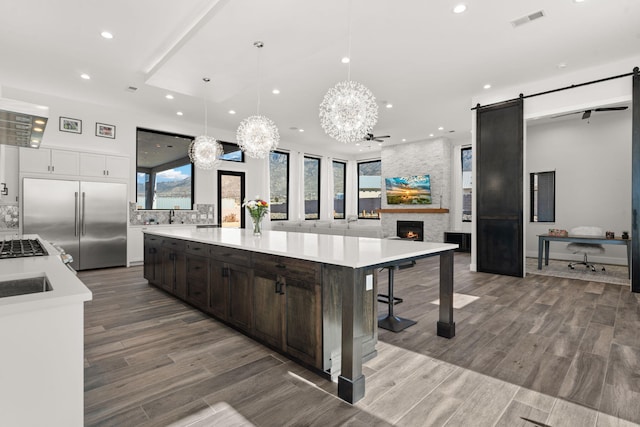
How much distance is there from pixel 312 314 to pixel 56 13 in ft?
14.0

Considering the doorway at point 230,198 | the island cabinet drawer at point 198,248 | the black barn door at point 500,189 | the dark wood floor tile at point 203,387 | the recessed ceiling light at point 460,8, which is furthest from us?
the doorway at point 230,198

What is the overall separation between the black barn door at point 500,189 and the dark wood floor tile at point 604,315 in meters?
1.81

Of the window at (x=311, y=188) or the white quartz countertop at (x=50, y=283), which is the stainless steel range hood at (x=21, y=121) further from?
the window at (x=311, y=188)

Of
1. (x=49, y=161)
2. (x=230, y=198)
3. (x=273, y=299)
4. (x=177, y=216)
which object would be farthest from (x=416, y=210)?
(x=49, y=161)

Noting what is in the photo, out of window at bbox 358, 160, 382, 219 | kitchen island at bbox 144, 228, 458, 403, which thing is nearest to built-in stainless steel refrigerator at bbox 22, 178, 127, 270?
kitchen island at bbox 144, 228, 458, 403

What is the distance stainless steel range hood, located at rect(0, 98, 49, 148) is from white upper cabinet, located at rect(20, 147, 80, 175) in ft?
13.1

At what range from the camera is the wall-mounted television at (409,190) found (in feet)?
33.2

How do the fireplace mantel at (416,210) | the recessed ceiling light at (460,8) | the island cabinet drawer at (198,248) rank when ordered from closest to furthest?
1. the recessed ceiling light at (460,8)
2. the island cabinet drawer at (198,248)
3. the fireplace mantel at (416,210)

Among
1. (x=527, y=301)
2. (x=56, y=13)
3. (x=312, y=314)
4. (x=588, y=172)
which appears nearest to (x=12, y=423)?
(x=312, y=314)

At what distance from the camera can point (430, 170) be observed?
1009cm

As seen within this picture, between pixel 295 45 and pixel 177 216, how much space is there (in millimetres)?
5365

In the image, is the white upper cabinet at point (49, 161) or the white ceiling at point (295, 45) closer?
the white ceiling at point (295, 45)

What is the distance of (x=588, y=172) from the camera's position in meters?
7.61

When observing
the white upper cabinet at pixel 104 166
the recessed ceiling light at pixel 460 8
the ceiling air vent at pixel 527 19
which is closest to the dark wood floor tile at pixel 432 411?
the recessed ceiling light at pixel 460 8
